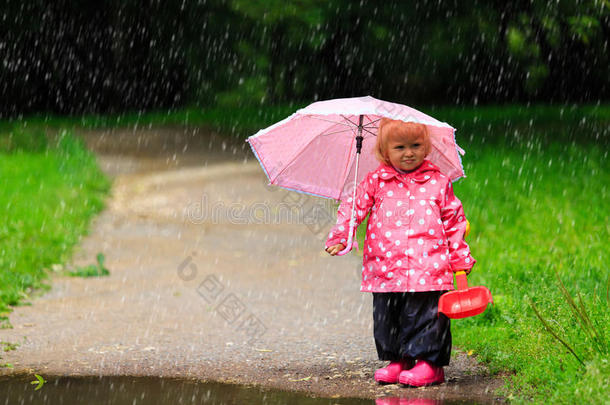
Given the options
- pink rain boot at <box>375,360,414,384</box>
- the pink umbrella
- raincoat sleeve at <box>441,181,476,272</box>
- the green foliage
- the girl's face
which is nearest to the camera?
raincoat sleeve at <box>441,181,476,272</box>

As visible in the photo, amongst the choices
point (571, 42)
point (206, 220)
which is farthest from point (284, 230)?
point (571, 42)

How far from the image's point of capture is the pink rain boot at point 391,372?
4805 mm

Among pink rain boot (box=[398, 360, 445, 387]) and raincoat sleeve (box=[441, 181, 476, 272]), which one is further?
pink rain boot (box=[398, 360, 445, 387])

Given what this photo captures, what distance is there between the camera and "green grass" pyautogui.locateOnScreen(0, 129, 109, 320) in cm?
817

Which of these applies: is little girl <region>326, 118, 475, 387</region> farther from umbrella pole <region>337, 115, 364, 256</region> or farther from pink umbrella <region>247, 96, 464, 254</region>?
pink umbrella <region>247, 96, 464, 254</region>

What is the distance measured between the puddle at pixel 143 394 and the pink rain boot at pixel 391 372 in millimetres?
288

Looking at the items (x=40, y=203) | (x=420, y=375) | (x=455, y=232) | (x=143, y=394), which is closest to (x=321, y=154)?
(x=455, y=232)

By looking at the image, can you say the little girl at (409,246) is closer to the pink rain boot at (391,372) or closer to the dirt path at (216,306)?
the pink rain boot at (391,372)

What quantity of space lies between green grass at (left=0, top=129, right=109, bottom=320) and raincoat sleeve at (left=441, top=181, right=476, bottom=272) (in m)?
3.85

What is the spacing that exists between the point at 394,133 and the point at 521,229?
5055 millimetres

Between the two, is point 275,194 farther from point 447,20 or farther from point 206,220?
point 447,20

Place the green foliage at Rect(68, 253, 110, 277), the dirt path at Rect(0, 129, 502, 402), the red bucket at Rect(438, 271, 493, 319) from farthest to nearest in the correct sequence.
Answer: the green foliage at Rect(68, 253, 110, 277)
the dirt path at Rect(0, 129, 502, 402)
the red bucket at Rect(438, 271, 493, 319)

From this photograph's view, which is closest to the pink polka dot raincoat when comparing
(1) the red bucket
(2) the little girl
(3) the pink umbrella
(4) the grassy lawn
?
(2) the little girl

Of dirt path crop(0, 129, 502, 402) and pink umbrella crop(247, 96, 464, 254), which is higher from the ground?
pink umbrella crop(247, 96, 464, 254)
